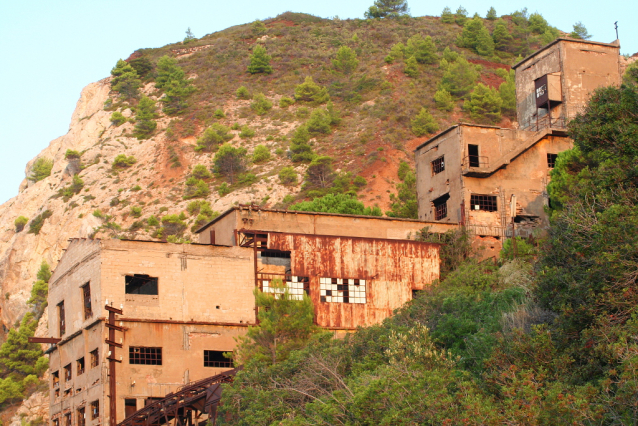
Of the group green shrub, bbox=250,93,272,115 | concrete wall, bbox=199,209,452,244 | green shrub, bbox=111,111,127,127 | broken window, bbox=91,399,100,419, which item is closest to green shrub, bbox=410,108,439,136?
green shrub, bbox=250,93,272,115

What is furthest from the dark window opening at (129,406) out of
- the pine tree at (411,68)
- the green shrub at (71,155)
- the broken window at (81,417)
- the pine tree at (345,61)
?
the pine tree at (345,61)

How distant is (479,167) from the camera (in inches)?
1747

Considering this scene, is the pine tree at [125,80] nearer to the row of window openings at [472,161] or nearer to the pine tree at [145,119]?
the pine tree at [145,119]

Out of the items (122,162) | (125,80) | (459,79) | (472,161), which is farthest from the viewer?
→ (125,80)

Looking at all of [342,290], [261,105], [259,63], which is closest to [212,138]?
[261,105]

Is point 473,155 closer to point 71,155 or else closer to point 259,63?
point 71,155

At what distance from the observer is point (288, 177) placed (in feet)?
254

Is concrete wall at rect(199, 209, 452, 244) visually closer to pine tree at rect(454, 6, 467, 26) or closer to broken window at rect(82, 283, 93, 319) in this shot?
broken window at rect(82, 283, 93, 319)

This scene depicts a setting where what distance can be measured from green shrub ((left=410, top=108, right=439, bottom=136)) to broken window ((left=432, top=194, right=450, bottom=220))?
115 feet

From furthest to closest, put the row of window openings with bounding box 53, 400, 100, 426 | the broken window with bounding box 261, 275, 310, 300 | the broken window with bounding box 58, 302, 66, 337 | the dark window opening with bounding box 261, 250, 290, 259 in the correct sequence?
the broken window with bounding box 58, 302, 66, 337 < the dark window opening with bounding box 261, 250, 290, 259 < the broken window with bounding box 261, 275, 310, 300 < the row of window openings with bounding box 53, 400, 100, 426

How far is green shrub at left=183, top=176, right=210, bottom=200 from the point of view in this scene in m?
78.9

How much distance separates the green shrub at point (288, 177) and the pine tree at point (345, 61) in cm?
2623

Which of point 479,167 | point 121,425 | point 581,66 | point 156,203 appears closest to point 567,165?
point 479,167

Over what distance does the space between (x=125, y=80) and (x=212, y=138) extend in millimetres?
20249
